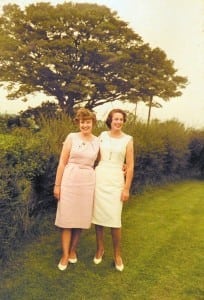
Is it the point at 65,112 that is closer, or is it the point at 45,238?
the point at 45,238

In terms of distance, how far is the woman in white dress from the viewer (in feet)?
8.68

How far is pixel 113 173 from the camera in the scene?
2658 millimetres

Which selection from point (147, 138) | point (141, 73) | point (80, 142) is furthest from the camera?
point (147, 138)

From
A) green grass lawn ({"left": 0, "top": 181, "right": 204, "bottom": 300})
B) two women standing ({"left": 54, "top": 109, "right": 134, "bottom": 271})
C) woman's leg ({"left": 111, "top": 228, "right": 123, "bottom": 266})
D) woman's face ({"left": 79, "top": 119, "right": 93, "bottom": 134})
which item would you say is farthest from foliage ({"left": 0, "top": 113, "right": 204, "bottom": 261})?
woman's leg ({"left": 111, "top": 228, "right": 123, "bottom": 266})

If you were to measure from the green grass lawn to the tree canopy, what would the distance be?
1872 mm

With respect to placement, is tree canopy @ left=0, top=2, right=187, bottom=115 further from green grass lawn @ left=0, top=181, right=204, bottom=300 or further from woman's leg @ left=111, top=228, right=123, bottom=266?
woman's leg @ left=111, top=228, right=123, bottom=266

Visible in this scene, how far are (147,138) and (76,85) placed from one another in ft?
5.76

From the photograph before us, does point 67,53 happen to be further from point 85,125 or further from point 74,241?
point 74,241

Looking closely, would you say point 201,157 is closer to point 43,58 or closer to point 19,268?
point 43,58

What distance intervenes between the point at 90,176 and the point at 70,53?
9.38ft

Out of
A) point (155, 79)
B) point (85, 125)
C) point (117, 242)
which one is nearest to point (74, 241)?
point (117, 242)

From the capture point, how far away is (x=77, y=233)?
9.08 feet

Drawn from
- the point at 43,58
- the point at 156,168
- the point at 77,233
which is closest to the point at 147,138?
the point at 156,168

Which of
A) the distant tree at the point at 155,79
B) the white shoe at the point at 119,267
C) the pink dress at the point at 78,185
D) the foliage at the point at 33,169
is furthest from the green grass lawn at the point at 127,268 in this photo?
the distant tree at the point at 155,79
